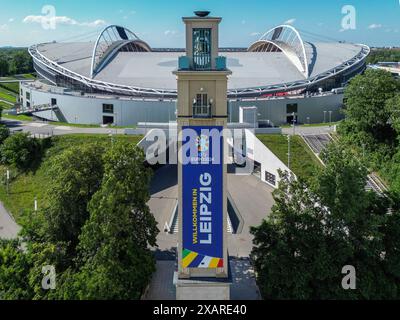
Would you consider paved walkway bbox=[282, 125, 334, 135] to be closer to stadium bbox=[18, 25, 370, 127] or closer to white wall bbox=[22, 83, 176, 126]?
stadium bbox=[18, 25, 370, 127]

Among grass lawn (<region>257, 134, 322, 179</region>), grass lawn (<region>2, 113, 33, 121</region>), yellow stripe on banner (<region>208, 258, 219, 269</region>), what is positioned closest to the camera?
yellow stripe on banner (<region>208, 258, 219, 269</region>)

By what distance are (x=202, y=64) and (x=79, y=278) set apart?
959 cm

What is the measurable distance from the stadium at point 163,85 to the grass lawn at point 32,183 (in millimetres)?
7600

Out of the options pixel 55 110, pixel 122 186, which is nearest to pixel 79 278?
pixel 122 186

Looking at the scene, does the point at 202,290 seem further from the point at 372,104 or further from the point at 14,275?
the point at 372,104

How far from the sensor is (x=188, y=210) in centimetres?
1645

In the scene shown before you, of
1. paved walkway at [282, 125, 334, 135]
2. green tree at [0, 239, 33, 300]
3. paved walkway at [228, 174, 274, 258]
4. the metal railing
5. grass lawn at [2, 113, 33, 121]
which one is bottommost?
paved walkway at [228, 174, 274, 258]

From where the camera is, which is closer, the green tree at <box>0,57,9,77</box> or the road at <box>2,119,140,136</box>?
the road at <box>2,119,140,136</box>

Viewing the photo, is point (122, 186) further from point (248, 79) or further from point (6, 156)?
point (248, 79)

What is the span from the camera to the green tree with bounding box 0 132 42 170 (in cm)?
3575

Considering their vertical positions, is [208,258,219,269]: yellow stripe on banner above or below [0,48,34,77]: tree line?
below

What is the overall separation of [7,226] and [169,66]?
33.3 meters

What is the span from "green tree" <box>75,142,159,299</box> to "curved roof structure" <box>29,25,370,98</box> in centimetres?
2950

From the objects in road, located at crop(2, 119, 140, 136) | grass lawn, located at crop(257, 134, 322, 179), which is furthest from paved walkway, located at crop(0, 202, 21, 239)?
grass lawn, located at crop(257, 134, 322, 179)
